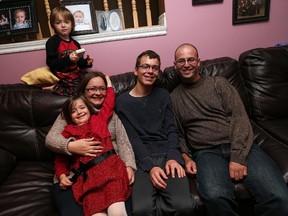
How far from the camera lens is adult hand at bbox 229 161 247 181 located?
1297 millimetres

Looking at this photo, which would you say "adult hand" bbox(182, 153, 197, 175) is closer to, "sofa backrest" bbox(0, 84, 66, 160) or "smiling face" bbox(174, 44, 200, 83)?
"smiling face" bbox(174, 44, 200, 83)

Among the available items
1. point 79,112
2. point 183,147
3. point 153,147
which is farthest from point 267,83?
point 79,112

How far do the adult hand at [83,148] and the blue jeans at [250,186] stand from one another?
0.61 m

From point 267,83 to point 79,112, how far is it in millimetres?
1449

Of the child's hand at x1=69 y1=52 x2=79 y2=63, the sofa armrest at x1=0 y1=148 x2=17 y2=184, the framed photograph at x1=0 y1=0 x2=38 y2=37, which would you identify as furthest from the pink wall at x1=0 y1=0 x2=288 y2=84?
the sofa armrest at x1=0 y1=148 x2=17 y2=184

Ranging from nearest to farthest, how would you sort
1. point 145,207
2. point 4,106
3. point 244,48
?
point 145,207
point 4,106
point 244,48

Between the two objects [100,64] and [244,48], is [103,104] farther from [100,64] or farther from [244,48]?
[244,48]

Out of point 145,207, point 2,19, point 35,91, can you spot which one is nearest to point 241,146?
point 145,207

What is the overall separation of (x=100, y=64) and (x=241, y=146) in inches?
51.6

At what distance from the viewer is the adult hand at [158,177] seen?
1.26 metres

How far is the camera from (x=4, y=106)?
5.57 ft

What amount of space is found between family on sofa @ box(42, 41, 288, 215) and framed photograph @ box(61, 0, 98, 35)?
0.58 meters

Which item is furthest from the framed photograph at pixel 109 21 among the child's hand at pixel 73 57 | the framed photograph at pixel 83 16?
the child's hand at pixel 73 57

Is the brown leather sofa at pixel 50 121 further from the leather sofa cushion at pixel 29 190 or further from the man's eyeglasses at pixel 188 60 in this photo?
the man's eyeglasses at pixel 188 60
